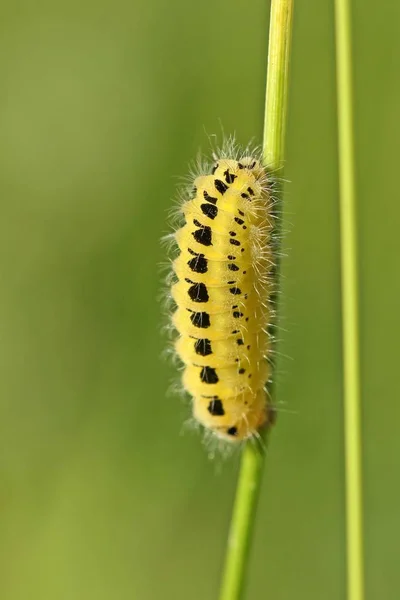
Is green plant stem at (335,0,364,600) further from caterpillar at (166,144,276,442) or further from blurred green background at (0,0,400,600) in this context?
blurred green background at (0,0,400,600)

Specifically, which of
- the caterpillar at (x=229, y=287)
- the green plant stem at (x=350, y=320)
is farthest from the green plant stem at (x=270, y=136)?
the caterpillar at (x=229, y=287)

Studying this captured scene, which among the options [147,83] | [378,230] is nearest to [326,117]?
[378,230]

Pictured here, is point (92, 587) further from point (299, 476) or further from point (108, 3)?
point (108, 3)

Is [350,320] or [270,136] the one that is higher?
[270,136]

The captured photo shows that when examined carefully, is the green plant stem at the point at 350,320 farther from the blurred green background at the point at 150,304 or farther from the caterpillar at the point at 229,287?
the blurred green background at the point at 150,304

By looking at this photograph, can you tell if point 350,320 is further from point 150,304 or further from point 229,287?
point 150,304

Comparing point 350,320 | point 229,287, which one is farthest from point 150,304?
point 350,320
